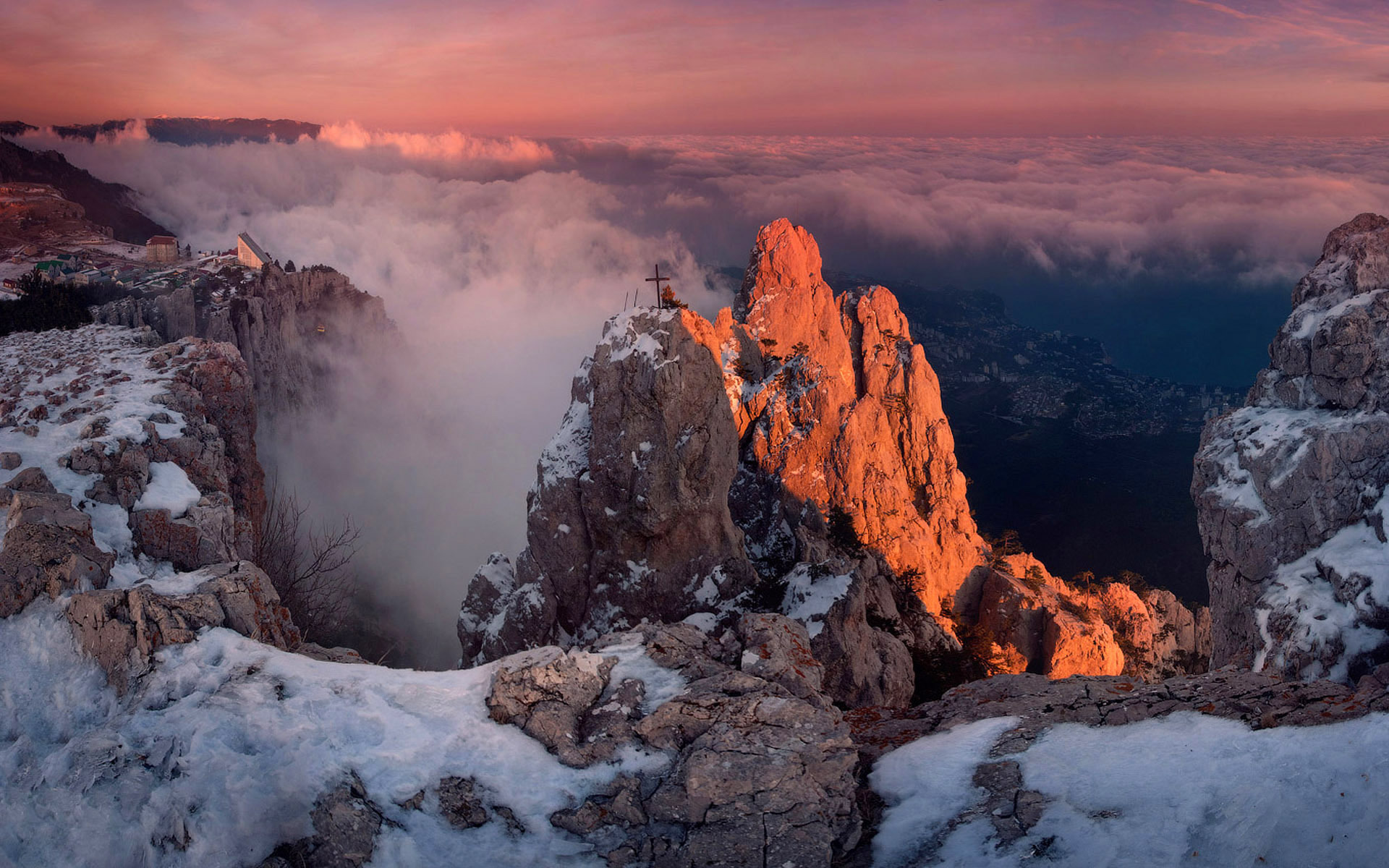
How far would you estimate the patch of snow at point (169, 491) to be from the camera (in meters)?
20.4

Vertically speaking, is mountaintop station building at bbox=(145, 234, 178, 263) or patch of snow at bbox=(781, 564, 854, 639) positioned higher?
mountaintop station building at bbox=(145, 234, 178, 263)

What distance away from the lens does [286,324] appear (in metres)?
83.2

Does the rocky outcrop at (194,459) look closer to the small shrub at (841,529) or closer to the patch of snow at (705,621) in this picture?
the patch of snow at (705,621)

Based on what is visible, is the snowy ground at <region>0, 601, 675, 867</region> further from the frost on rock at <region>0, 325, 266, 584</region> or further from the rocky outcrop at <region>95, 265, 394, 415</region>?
the rocky outcrop at <region>95, 265, 394, 415</region>

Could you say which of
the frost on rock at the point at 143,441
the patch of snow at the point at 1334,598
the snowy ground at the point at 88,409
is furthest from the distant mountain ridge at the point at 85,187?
the patch of snow at the point at 1334,598

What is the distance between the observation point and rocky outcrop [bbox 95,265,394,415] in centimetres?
5691

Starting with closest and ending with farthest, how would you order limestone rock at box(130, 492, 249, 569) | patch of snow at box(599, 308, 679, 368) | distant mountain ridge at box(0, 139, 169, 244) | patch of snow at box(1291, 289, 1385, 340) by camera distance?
limestone rock at box(130, 492, 249, 569) < patch of snow at box(599, 308, 679, 368) < patch of snow at box(1291, 289, 1385, 340) < distant mountain ridge at box(0, 139, 169, 244)

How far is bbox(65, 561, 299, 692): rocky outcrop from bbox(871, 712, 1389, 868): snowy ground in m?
13.3

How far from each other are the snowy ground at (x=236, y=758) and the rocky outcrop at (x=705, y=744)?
44 centimetres

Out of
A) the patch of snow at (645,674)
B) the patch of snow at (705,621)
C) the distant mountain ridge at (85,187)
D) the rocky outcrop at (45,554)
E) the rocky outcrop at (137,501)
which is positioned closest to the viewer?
the patch of snow at (645,674)

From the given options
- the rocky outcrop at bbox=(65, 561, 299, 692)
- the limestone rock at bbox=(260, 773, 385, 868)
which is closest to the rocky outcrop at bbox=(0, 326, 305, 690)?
the rocky outcrop at bbox=(65, 561, 299, 692)

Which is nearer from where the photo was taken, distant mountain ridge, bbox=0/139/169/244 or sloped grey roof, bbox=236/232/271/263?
distant mountain ridge, bbox=0/139/169/244

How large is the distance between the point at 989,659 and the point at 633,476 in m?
23.9

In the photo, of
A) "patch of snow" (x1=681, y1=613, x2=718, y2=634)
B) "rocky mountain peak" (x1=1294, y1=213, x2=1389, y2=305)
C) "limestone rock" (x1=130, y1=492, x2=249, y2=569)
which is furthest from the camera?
"rocky mountain peak" (x1=1294, y1=213, x2=1389, y2=305)
